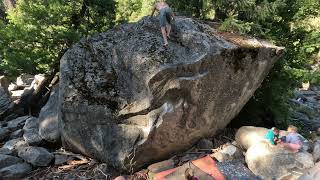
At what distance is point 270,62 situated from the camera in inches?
420

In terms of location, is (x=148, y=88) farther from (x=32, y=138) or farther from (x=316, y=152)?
(x=316, y=152)

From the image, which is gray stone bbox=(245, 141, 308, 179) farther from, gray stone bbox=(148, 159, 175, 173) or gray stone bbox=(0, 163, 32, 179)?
gray stone bbox=(0, 163, 32, 179)

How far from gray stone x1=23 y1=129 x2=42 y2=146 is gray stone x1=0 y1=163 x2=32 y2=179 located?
89cm

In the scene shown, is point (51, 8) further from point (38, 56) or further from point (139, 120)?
point (139, 120)

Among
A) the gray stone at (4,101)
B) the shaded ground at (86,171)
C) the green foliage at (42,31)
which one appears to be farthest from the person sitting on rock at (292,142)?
the gray stone at (4,101)

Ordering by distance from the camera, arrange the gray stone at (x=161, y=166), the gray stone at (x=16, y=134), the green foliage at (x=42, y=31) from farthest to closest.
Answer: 1. the green foliage at (x=42, y=31)
2. the gray stone at (x=16, y=134)
3. the gray stone at (x=161, y=166)

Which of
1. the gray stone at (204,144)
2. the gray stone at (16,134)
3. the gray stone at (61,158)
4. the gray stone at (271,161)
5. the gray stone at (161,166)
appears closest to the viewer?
the gray stone at (271,161)

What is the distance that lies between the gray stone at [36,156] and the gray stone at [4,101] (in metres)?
3.48

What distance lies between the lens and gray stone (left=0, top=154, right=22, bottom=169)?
9734 millimetres

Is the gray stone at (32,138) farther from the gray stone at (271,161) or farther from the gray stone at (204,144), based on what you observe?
the gray stone at (271,161)

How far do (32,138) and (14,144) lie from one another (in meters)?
0.52

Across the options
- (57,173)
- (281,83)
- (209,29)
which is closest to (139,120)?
(57,173)

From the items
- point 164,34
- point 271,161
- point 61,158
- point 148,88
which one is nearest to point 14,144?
point 61,158

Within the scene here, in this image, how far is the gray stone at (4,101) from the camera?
13202 mm
